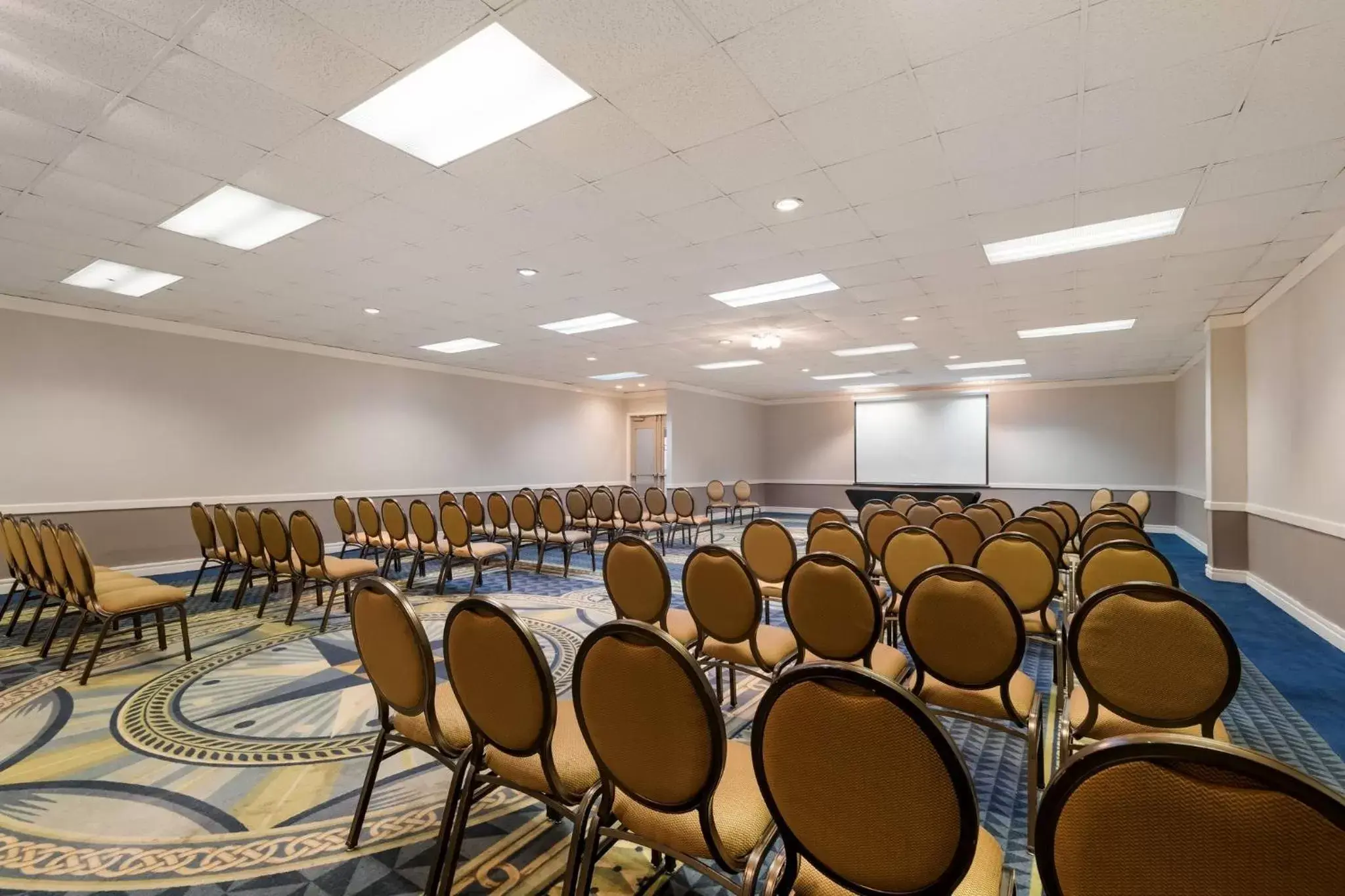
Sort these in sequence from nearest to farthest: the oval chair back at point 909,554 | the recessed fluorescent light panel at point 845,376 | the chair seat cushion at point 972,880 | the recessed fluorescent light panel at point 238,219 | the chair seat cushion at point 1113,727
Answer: the chair seat cushion at point 972,880
the chair seat cushion at point 1113,727
the oval chair back at point 909,554
the recessed fluorescent light panel at point 238,219
the recessed fluorescent light panel at point 845,376

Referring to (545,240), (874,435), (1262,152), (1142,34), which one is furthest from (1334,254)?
(874,435)

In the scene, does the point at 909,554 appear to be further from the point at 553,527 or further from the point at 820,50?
the point at 553,527

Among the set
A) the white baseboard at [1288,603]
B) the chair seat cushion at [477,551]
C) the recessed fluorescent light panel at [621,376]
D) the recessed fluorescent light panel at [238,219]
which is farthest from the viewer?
the recessed fluorescent light panel at [621,376]

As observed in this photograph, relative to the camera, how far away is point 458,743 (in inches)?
77.1

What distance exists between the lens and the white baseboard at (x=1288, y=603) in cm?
446

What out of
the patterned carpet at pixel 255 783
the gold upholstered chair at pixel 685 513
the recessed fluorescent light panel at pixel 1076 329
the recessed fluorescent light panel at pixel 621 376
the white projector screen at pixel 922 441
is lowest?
the patterned carpet at pixel 255 783

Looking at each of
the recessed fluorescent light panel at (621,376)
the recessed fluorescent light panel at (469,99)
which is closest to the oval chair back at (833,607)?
the recessed fluorescent light panel at (469,99)

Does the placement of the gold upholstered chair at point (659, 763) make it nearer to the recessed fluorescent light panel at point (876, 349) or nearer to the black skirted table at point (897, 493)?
the recessed fluorescent light panel at point (876, 349)

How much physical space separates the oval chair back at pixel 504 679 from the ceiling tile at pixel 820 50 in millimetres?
2337

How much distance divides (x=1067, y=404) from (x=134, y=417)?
1582 cm

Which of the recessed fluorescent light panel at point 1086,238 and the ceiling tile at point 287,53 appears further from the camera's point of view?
the recessed fluorescent light panel at point 1086,238

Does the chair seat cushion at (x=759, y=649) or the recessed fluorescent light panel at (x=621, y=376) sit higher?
the recessed fluorescent light panel at (x=621, y=376)

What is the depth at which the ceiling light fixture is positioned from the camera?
10203mm

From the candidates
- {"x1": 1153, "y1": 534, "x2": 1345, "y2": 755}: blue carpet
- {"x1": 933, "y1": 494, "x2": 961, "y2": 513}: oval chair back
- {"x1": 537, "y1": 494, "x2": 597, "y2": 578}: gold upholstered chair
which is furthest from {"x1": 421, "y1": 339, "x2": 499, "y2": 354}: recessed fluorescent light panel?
{"x1": 1153, "y1": 534, "x2": 1345, "y2": 755}: blue carpet
